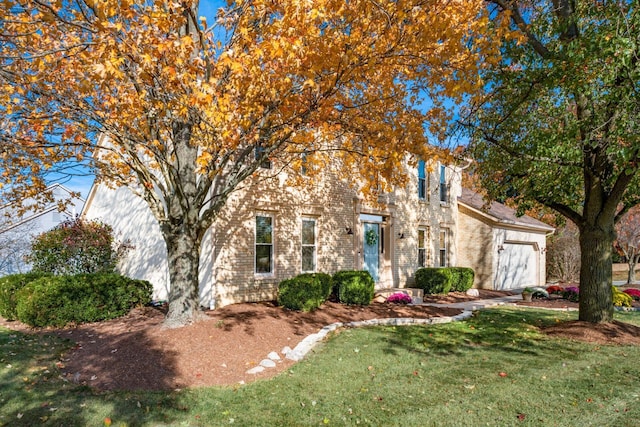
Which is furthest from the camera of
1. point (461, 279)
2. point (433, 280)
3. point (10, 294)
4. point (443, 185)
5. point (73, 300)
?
point (443, 185)

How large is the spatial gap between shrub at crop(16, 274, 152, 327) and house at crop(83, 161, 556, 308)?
1.91 m

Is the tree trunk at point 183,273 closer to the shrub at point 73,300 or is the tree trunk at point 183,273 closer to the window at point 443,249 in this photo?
the shrub at point 73,300

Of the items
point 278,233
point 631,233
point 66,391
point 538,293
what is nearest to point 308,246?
point 278,233

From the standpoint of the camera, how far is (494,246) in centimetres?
1969

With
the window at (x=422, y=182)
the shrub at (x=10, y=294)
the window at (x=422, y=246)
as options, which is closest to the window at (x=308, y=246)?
the window at (x=422, y=246)

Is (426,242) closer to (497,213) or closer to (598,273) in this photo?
(497,213)

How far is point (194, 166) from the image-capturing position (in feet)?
27.7

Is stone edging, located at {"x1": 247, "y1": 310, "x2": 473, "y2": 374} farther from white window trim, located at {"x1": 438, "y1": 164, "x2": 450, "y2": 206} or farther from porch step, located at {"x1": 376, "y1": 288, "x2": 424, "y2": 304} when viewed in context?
white window trim, located at {"x1": 438, "y1": 164, "x2": 450, "y2": 206}

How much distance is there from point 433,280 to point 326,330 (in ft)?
28.5

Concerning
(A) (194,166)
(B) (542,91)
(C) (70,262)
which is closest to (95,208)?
(C) (70,262)

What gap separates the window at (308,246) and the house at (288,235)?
3cm

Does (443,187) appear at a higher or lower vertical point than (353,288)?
higher

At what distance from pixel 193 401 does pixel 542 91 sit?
29.1ft

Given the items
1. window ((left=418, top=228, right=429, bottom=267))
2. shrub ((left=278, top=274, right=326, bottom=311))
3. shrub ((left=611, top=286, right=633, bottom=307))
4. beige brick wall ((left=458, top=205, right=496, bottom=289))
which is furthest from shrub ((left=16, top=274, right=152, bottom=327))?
beige brick wall ((left=458, top=205, right=496, bottom=289))
